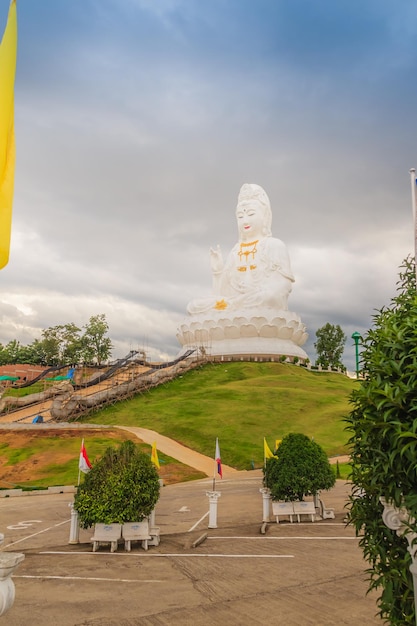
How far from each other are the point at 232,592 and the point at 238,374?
117ft

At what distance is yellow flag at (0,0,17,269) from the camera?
4.89 m

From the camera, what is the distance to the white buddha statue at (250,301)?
50375 mm

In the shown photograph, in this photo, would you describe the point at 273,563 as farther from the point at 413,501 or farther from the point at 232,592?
the point at 413,501

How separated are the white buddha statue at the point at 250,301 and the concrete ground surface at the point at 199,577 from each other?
3696cm

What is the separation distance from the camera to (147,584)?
7.91 m

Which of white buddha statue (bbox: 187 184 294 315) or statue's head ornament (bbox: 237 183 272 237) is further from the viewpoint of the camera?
statue's head ornament (bbox: 237 183 272 237)

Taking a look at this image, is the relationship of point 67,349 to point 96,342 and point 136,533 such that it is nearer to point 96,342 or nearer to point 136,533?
point 96,342

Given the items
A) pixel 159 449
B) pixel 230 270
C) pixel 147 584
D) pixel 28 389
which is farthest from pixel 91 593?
pixel 230 270

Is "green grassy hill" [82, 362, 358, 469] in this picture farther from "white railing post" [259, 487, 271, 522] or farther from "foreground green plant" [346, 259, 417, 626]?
"foreground green plant" [346, 259, 417, 626]

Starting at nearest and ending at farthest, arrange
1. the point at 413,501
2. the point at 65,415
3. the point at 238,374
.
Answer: the point at 413,501 → the point at 65,415 → the point at 238,374

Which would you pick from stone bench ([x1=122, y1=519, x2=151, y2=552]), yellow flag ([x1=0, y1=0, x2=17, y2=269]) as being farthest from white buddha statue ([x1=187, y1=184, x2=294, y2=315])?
yellow flag ([x1=0, y1=0, x2=17, y2=269])

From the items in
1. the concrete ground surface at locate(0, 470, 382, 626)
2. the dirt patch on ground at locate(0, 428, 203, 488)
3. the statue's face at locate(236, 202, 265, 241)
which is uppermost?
the statue's face at locate(236, 202, 265, 241)

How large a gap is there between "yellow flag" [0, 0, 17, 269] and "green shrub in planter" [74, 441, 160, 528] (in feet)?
22.8

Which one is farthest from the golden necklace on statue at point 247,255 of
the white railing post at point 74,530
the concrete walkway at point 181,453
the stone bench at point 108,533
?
the stone bench at point 108,533
